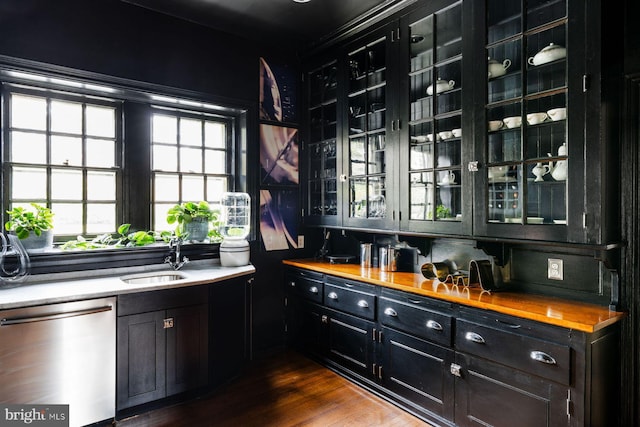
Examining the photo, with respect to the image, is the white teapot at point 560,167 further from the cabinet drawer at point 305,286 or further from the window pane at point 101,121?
the window pane at point 101,121

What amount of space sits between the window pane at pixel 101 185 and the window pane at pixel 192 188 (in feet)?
1.93

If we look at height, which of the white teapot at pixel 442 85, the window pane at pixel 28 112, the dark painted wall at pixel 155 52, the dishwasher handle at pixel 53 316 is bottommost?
the dishwasher handle at pixel 53 316

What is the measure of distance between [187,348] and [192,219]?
1.11 metres

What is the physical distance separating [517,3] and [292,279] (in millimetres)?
2856

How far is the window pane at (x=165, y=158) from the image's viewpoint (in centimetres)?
335

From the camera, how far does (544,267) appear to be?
2.36m

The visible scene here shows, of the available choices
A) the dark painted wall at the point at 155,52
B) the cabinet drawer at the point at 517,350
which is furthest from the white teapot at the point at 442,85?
the dark painted wall at the point at 155,52

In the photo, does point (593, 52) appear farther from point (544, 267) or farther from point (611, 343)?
point (611, 343)

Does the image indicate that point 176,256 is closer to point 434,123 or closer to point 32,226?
point 32,226

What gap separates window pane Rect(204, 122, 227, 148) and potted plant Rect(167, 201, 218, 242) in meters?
0.64

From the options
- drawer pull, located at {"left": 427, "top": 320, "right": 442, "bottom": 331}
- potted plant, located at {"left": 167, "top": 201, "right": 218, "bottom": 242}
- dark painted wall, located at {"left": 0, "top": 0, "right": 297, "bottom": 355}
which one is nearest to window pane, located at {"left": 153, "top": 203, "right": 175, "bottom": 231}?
potted plant, located at {"left": 167, "top": 201, "right": 218, "bottom": 242}

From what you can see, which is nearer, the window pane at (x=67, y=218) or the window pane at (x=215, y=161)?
the window pane at (x=67, y=218)

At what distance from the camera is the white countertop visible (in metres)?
2.24

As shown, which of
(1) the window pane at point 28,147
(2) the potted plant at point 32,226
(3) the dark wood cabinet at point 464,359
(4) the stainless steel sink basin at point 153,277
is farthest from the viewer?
(4) the stainless steel sink basin at point 153,277
